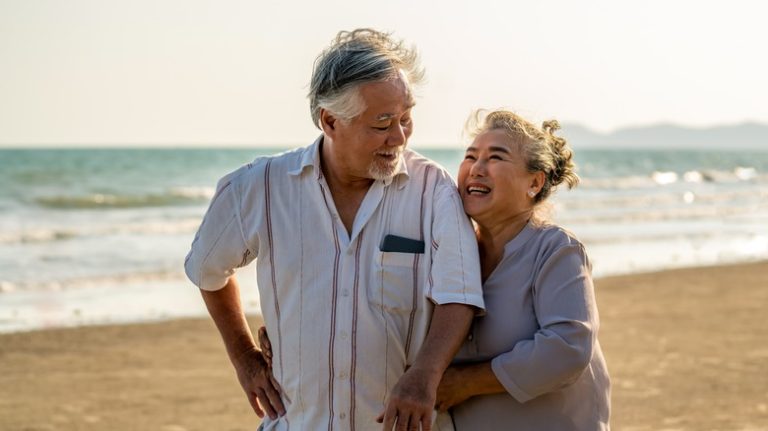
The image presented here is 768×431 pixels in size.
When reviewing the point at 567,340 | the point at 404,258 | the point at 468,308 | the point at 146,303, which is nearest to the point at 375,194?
the point at 404,258

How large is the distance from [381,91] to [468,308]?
65 centimetres

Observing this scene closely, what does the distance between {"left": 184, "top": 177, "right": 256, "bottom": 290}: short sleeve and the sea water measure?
990 millimetres

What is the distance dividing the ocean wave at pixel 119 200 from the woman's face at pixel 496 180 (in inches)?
905

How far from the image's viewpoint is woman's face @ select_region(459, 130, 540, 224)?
308 cm

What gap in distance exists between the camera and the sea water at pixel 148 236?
10750 millimetres

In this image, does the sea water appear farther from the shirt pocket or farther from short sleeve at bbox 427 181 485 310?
the shirt pocket

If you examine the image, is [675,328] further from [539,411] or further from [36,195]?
[36,195]

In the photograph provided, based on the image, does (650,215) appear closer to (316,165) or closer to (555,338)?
(316,165)

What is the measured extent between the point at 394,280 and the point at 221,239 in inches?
23.1

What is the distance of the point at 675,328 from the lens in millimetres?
9430

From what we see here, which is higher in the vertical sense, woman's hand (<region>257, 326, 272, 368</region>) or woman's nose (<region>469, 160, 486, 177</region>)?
woman's nose (<region>469, 160, 486, 177</region>)

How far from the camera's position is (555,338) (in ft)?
9.37

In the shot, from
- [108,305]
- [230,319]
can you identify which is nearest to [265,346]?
[230,319]

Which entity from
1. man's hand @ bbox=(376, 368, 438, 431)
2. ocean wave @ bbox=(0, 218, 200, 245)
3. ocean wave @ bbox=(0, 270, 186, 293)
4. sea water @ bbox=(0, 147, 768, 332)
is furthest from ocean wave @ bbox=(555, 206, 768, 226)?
man's hand @ bbox=(376, 368, 438, 431)
